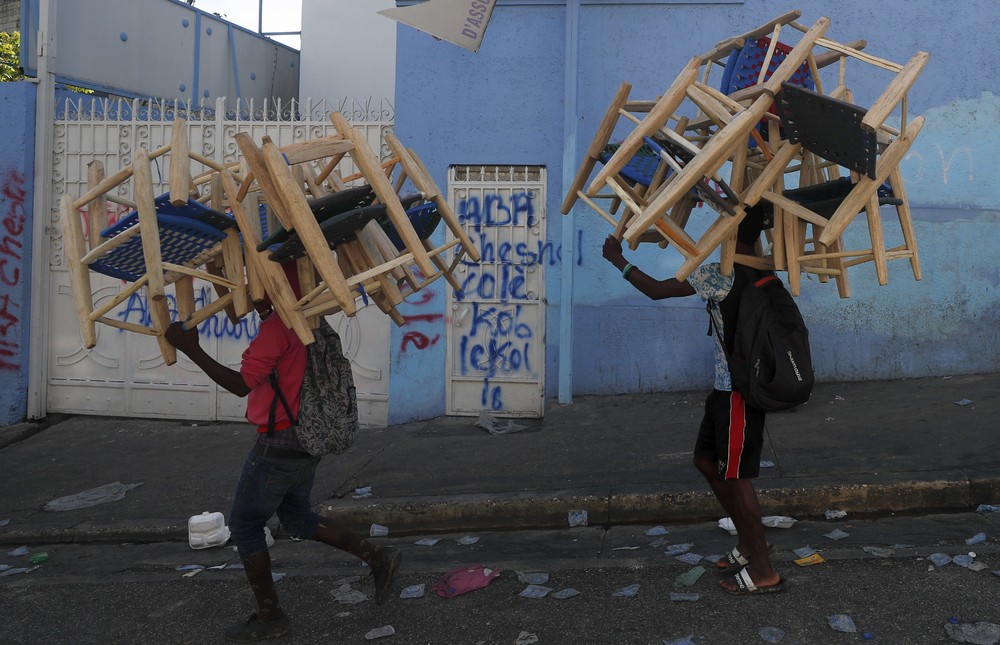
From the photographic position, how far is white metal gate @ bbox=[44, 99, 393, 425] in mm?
7844

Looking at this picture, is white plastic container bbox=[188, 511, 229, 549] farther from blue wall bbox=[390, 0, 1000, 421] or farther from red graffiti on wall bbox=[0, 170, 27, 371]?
red graffiti on wall bbox=[0, 170, 27, 371]

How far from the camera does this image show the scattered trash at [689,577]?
13.1ft

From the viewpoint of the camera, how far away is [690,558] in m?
4.30

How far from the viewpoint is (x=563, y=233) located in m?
7.31

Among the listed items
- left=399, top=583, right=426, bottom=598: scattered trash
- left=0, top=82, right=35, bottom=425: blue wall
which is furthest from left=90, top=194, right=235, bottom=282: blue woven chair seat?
left=0, top=82, right=35, bottom=425: blue wall

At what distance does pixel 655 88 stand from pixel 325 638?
537 centimetres

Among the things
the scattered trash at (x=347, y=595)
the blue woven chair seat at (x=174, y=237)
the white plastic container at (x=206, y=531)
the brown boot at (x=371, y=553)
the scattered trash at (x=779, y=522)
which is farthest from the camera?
the white plastic container at (x=206, y=531)

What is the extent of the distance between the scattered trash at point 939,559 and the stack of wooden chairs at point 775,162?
131cm

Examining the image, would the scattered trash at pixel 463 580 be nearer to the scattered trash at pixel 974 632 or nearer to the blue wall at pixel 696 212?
the scattered trash at pixel 974 632

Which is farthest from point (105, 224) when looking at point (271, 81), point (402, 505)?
point (271, 81)

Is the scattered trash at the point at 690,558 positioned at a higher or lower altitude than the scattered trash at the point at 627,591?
higher

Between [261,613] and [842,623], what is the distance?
2.40 meters

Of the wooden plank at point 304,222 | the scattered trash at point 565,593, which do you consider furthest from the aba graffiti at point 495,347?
the wooden plank at point 304,222

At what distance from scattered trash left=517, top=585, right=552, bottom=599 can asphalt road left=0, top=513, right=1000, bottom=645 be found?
4cm
